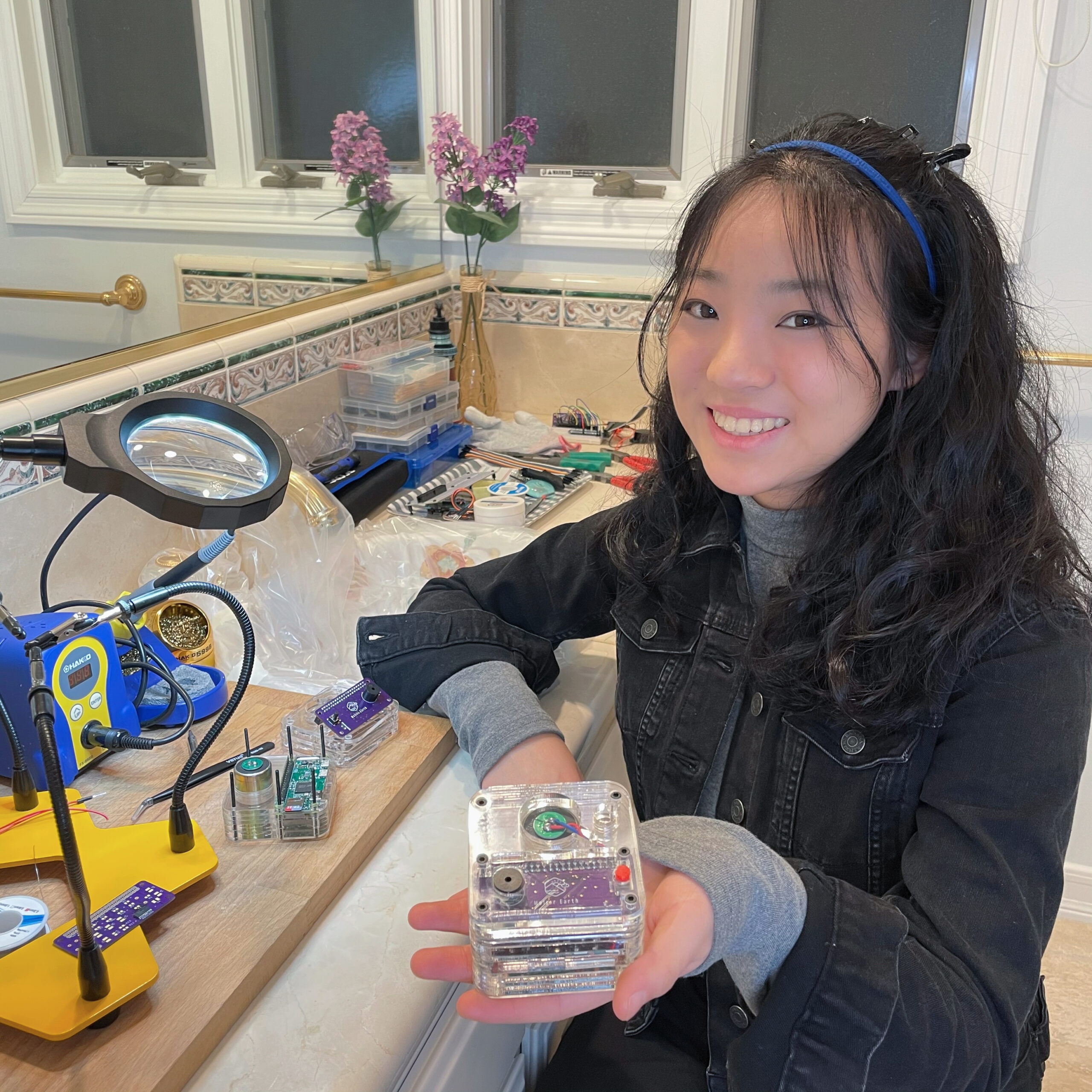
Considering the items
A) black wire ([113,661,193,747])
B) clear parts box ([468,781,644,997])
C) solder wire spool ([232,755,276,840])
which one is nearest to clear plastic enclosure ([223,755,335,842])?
solder wire spool ([232,755,276,840])

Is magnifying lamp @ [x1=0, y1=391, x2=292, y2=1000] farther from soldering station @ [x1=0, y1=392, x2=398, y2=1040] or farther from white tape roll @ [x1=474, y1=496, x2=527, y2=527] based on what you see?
white tape roll @ [x1=474, y1=496, x2=527, y2=527]

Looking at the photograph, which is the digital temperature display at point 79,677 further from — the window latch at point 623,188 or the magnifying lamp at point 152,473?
the window latch at point 623,188

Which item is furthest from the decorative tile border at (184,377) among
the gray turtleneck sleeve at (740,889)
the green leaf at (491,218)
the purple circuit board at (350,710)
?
the gray turtleneck sleeve at (740,889)

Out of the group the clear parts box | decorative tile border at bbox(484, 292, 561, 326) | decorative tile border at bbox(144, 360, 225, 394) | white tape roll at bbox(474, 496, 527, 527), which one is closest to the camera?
the clear parts box

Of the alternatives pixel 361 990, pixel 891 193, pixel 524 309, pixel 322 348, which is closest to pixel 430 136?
pixel 524 309

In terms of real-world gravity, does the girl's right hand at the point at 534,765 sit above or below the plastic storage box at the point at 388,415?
below

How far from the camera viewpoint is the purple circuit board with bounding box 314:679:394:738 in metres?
0.82

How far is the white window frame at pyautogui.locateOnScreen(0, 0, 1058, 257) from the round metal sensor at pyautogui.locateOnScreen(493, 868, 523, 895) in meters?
0.90

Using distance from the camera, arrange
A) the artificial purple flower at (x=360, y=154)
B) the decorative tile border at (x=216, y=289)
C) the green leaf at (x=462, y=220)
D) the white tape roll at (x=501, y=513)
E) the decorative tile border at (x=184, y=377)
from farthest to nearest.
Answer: the green leaf at (x=462, y=220)
the artificial purple flower at (x=360, y=154)
the white tape roll at (x=501, y=513)
the decorative tile border at (x=216, y=289)
the decorative tile border at (x=184, y=377)

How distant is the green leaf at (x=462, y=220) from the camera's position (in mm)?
1779

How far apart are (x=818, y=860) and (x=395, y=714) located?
0.38 m

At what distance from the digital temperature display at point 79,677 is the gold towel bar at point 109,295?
0.47 meters

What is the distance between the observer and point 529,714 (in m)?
0.83

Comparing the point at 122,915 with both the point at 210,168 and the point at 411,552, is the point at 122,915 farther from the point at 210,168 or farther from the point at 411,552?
the point at 210,168
